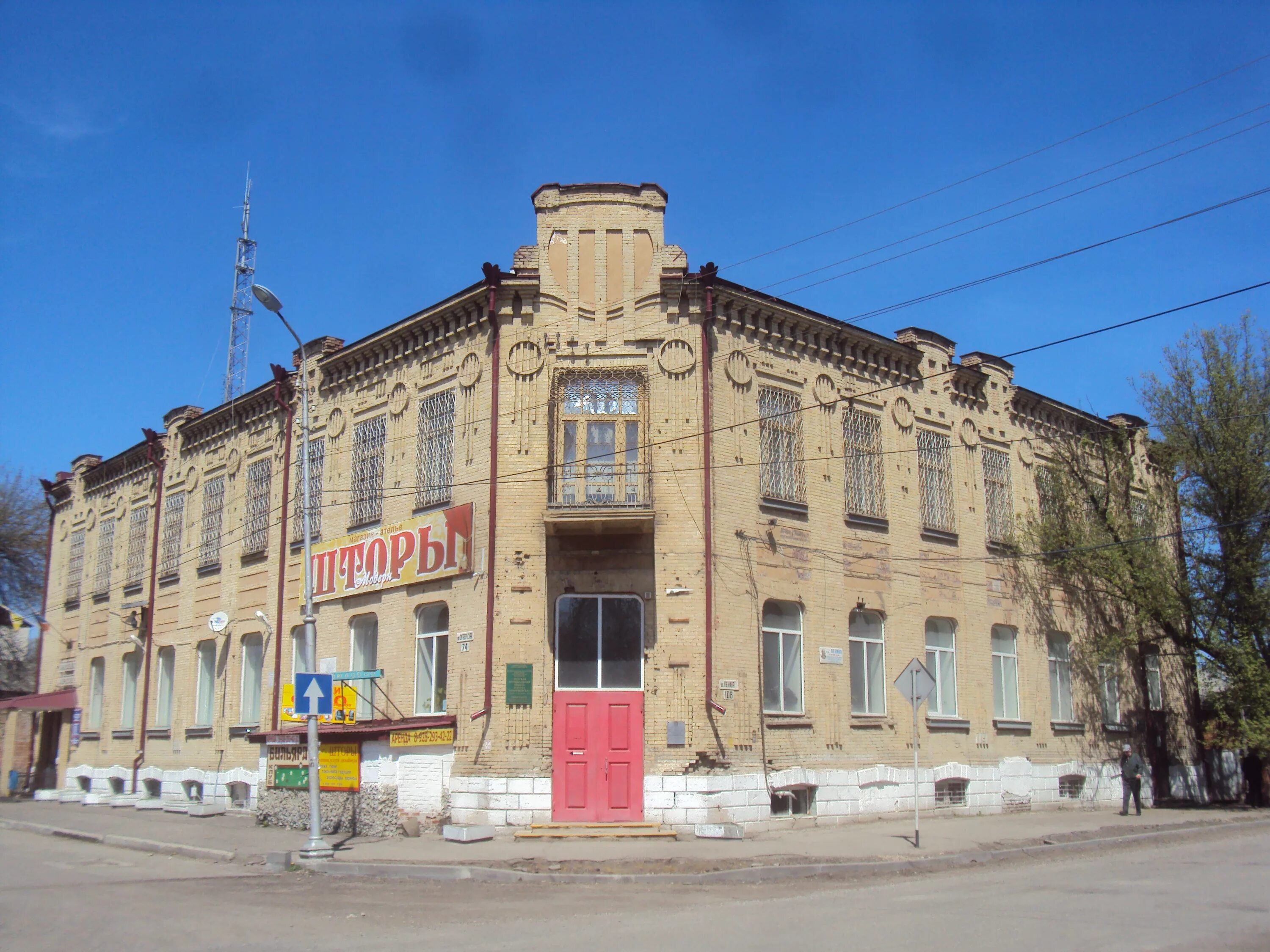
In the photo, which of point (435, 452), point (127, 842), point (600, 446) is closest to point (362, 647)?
point (435, 452)

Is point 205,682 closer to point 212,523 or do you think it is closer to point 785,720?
point 212,523

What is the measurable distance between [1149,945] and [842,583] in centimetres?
1149

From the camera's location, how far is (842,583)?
20.6 m

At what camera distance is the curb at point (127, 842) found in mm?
17281

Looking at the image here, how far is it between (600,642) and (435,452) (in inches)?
199

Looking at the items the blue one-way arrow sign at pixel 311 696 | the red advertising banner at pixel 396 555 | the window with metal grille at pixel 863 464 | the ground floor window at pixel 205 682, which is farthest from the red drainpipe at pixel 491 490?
the ground floor window at pixel 205 682

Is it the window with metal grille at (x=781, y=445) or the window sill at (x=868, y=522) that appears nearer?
the window with metal grille at (x=781, y=445)

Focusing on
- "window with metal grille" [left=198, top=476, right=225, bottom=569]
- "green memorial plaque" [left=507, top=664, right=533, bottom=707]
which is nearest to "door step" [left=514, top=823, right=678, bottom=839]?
"green memorial plaque" [left=507, top=664, right=533, bottom=707]

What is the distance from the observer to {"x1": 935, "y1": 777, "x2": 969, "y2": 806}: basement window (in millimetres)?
21250

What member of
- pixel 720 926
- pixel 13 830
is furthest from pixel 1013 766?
pixel 13 830

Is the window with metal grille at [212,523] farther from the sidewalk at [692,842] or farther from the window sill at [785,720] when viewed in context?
the window sill at [785,720]

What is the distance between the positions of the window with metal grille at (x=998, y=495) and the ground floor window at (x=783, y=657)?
20.7 ft

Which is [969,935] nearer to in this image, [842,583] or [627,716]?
[627,716]

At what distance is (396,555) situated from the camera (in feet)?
68.0
